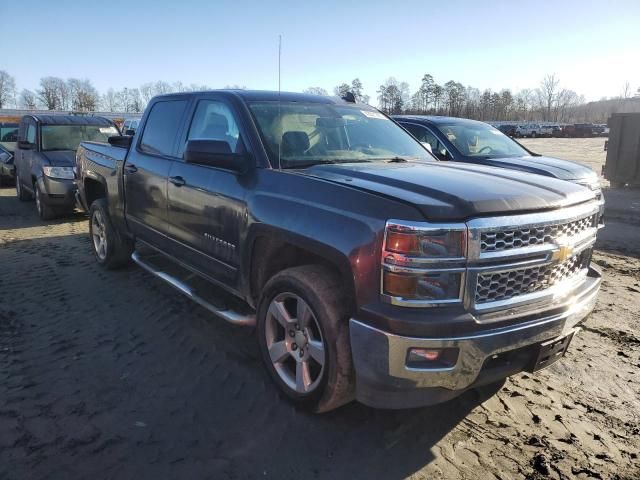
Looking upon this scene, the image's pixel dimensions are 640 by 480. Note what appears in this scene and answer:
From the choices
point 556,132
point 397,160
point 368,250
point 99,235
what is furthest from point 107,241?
point 556,132

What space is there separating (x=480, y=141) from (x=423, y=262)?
21.2 ft

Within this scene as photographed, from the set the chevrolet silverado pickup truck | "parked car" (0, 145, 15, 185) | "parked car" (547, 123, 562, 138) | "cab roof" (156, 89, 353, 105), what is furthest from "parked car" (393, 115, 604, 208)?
"parked car" (547, 123, 562, 138)

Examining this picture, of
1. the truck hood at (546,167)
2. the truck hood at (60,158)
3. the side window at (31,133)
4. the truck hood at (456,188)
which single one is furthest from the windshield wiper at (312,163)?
the side window at (31,133)

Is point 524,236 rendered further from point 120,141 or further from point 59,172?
point 59,172

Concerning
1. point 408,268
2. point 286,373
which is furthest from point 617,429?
point 286,373

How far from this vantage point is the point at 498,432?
9.62 feet

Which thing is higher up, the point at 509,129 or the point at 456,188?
the point at 509,129

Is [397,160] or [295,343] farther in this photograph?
[397,160]

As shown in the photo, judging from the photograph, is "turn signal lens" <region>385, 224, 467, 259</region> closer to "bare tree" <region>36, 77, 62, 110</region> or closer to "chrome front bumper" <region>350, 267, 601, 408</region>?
"chrome front bumper" <region>350, 267, 601, 408</region>

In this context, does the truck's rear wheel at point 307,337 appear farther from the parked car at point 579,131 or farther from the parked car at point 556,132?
the parked car at point 556,132

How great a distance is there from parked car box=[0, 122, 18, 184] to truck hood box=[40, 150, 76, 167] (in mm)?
5469

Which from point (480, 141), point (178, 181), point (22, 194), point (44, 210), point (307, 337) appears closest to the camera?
point (307, 337)

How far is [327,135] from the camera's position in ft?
12.9

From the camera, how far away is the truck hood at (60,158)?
9.29m
